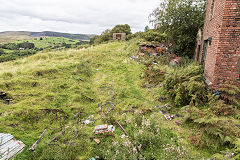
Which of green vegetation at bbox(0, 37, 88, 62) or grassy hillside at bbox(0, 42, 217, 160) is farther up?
green vegetation at bbox(0, 37, 88, 62)

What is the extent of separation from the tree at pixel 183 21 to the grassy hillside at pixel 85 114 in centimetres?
490

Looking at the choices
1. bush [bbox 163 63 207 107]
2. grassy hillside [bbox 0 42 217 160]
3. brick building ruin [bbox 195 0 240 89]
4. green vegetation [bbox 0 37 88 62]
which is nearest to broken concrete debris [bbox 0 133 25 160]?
grassy hillside [bbox 0 42 217 160]

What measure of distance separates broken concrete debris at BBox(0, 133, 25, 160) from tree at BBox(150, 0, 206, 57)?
1198cm

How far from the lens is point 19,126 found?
4.00 metres

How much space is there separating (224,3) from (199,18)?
20.9 feet

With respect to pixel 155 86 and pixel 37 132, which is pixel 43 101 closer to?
pixel 37 132

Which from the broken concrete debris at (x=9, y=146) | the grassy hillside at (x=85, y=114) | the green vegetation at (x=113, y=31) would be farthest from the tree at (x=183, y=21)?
the green vegetation at (x=113, y=31)

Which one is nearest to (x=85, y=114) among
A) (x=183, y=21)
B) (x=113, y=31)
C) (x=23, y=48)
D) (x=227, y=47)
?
(x=227, y=47)

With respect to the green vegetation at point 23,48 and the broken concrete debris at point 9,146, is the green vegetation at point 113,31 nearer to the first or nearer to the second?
the green vegetation at point 23,48

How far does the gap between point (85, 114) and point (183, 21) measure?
35.0 ft

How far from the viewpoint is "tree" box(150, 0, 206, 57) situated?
1100 cm

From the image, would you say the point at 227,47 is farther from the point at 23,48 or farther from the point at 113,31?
the point at 23,48

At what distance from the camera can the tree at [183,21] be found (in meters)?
11.0

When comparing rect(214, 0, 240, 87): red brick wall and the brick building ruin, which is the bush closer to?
the brick building ruin
